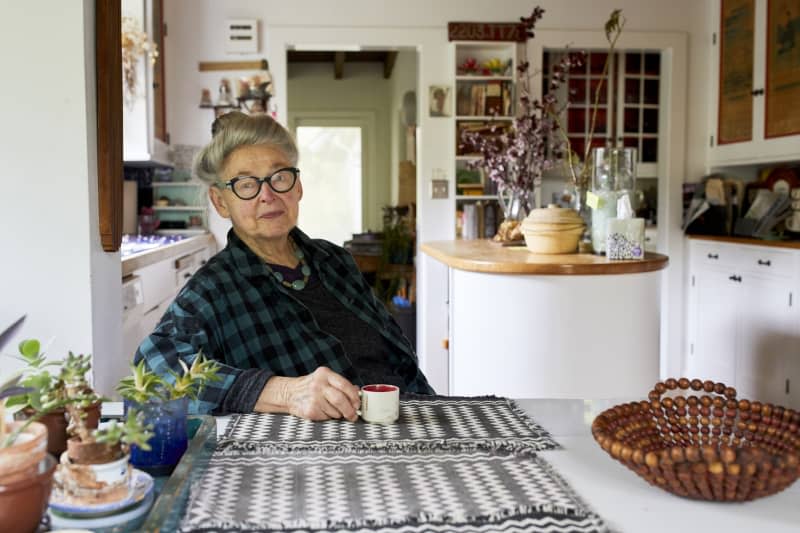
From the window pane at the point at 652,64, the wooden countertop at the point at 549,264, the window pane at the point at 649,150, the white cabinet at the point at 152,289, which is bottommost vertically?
the white cabinet at the point at 152,289

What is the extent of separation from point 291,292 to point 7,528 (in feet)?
3.85

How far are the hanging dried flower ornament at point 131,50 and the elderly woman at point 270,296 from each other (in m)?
2.25

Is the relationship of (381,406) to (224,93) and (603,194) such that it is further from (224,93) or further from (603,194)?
(224,93)

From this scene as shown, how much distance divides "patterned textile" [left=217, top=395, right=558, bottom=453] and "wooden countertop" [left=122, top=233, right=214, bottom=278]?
1940 millimetres

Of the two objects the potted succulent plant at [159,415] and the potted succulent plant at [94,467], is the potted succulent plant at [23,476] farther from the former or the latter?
the potted succulent plant at [159,415]

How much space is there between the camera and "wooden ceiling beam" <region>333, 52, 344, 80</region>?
8502mm

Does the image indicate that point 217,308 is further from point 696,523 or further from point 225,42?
point 225,42

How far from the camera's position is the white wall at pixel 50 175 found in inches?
71.9

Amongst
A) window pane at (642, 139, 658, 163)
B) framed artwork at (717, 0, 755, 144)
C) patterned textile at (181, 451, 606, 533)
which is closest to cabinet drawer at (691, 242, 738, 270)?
framed artwork at (717, 0, 755, 144)

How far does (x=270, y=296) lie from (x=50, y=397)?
2.79 ft

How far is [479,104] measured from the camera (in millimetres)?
5211

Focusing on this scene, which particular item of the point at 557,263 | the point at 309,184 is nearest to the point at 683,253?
the point at 557,263

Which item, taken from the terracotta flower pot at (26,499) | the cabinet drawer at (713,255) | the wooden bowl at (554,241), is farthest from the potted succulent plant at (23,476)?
the cabinet drawer at (713,255)

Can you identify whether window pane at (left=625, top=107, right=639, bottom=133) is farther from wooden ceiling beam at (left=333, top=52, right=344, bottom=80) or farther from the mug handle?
the mug handle
